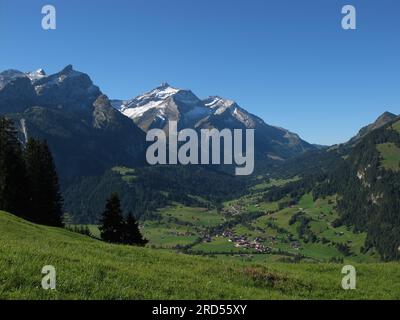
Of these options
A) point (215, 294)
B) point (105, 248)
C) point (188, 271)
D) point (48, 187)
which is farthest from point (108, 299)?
point (48, 187)

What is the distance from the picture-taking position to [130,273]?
2191 cm

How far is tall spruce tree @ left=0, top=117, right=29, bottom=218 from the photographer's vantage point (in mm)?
77812

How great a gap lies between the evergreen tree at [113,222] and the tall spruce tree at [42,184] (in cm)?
998

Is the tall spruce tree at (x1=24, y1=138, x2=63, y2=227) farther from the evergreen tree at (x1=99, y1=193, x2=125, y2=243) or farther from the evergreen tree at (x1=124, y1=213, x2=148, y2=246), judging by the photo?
the evergreen tree at (x1=124, y1=213, x2=148, y2=246)

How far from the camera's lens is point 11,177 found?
78062 mm

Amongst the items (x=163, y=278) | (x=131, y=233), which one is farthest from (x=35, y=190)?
(x=163, y=278)

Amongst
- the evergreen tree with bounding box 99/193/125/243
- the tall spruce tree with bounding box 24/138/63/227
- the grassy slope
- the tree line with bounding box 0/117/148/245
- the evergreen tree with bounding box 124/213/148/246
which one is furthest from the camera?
the evergreen tree with bounding box 124/213/148/246

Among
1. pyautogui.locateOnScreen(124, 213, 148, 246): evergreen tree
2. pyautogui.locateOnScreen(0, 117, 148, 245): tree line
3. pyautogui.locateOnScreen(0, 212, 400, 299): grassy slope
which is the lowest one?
pyautogui.locateOnScreen(124, 213, 148, 246): evergreen tree

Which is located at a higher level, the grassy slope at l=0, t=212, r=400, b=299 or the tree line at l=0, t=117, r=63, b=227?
the tree line at l=0, t=117, r=63, b=227

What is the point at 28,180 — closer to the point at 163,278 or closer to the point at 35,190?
the point at 35,190

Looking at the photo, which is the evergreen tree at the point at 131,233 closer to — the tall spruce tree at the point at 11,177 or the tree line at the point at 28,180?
the tree line at the point at 28,180

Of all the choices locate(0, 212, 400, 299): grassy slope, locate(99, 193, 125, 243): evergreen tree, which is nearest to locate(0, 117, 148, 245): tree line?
locate(99, 193, 125, 243): evergreen tree

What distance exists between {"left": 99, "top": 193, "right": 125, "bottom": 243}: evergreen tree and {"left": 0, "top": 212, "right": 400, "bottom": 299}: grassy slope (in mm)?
52892

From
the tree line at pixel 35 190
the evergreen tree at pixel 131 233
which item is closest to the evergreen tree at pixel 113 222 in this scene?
the tree line at pixel 35 190
